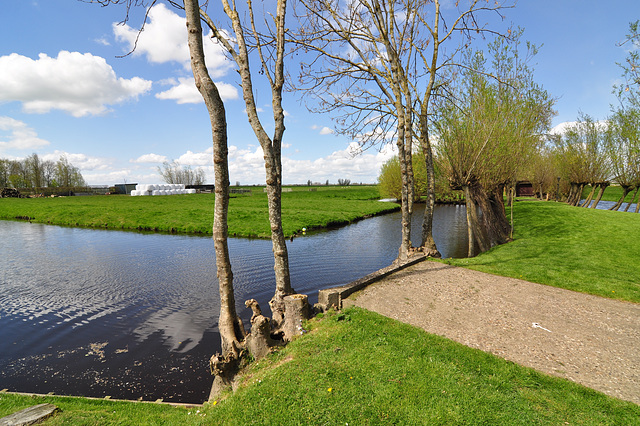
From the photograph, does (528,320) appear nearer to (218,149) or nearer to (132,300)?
(218,149)

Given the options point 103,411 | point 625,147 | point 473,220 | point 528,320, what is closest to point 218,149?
point 103,411

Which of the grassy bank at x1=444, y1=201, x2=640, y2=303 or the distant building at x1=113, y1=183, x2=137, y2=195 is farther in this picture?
the distant building at x1=113, y1=183, x2=137, y2=195

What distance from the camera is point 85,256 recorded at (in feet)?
66.6

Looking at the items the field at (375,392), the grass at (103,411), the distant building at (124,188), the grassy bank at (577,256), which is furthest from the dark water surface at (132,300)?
the distant building at (124,188)

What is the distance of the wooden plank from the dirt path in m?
6.34

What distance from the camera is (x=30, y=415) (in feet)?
17.8

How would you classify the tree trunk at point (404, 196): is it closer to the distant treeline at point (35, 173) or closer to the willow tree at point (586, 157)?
the willow tree at point (586, 157)

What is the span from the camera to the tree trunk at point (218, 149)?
595 cm

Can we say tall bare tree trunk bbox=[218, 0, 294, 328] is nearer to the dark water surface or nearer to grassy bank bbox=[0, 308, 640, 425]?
grassy bank bbox=[0, 308, 640, 425]

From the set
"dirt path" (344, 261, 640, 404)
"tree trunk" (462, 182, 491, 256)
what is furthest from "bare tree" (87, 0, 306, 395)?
"tree trunk" (462, 182, 491, 256)

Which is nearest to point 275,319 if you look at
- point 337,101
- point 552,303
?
point 552,303

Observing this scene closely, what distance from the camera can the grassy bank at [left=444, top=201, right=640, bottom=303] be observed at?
1133 cm

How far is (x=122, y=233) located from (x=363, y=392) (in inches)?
1229

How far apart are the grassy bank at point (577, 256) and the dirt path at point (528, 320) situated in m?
1.18
